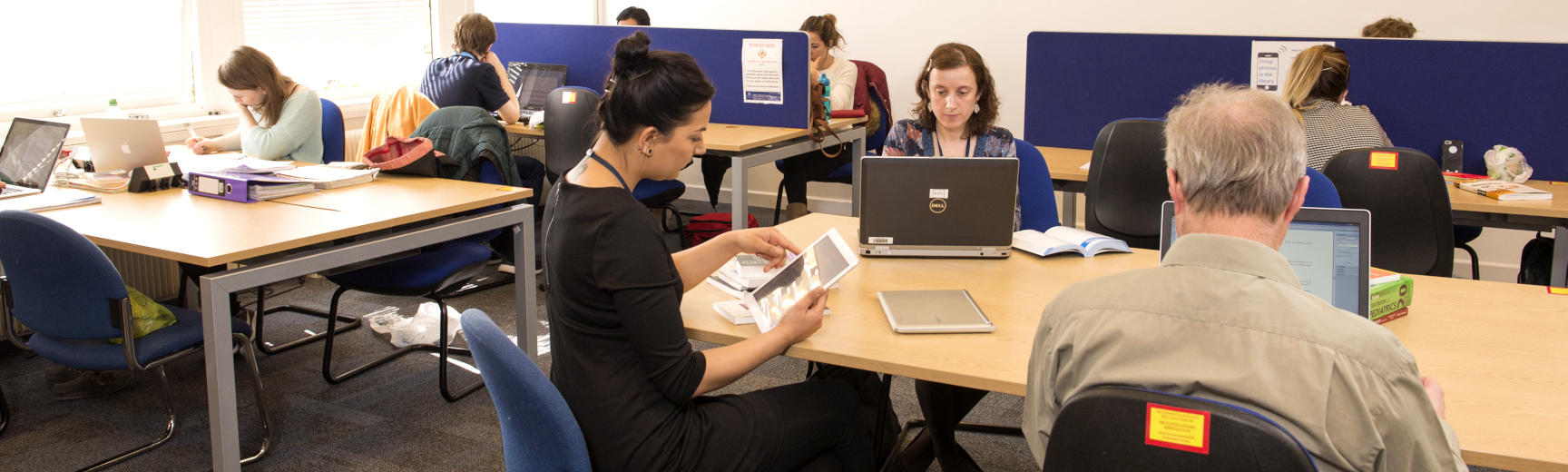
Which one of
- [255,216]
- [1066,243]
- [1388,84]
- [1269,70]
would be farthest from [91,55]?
[1388,84]

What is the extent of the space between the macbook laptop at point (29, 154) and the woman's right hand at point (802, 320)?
91.7 inches

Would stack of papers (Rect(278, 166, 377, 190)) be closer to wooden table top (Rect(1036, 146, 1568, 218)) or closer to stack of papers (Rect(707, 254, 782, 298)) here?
stack of papers (Rect(707, 254, 782, 298))

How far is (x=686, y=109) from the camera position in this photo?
5.21ft

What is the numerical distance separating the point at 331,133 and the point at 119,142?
2.38ft

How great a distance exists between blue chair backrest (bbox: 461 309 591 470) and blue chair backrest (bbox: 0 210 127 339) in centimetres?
125

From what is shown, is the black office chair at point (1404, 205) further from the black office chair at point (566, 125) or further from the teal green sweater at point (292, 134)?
the teal green sweater at point (292, 134)

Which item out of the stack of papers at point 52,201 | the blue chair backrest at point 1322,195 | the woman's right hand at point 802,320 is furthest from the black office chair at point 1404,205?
the stack of papers at point 52,201

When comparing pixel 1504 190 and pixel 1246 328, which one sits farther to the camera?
pixel 1504 190

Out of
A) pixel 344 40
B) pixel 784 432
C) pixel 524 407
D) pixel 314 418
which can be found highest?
pixel 344 40

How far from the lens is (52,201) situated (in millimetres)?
2746

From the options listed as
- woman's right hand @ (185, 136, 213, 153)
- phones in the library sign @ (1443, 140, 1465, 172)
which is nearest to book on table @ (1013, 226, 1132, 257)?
phones in the library sign @ (1443, 140, 1465, 172)

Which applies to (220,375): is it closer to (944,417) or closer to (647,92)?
(647,92)

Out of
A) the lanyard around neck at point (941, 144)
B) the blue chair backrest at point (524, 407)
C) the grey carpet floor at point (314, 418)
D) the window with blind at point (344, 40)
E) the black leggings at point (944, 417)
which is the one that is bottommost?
the grey carpet floor at point (314, 418)

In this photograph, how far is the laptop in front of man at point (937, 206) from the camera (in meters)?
2.12
